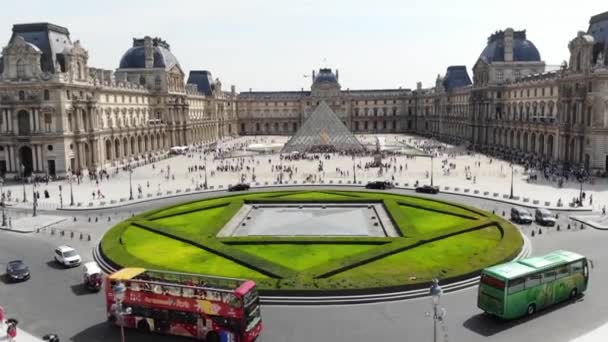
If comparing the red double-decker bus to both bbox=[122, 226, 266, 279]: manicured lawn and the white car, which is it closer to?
bbox=[122, 226, 266, 279]: manicured lawn

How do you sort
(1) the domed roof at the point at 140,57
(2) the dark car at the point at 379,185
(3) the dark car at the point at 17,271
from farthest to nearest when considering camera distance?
1. (1) the domed roof at the point at 140,57
2. (2) the dark car at the point at 379,185
3. (3) the dark car at the point at 17,271

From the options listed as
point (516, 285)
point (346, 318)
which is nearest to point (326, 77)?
point (346, 318)

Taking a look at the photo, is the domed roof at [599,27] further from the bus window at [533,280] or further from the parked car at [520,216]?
the bus window at [533,280]

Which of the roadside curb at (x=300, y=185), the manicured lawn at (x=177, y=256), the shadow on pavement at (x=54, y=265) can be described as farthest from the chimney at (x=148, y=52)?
the shadow on pavement at (x=54, y=265)

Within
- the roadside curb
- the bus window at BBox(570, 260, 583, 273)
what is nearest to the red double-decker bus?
the bus window at BBox(570, 260, 583, 273)

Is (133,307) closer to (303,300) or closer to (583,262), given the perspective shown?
(303,300)

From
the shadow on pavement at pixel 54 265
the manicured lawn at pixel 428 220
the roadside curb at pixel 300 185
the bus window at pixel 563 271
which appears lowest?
the shadow on pavement at pixel 54 265

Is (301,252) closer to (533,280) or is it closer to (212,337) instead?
(212,337)
